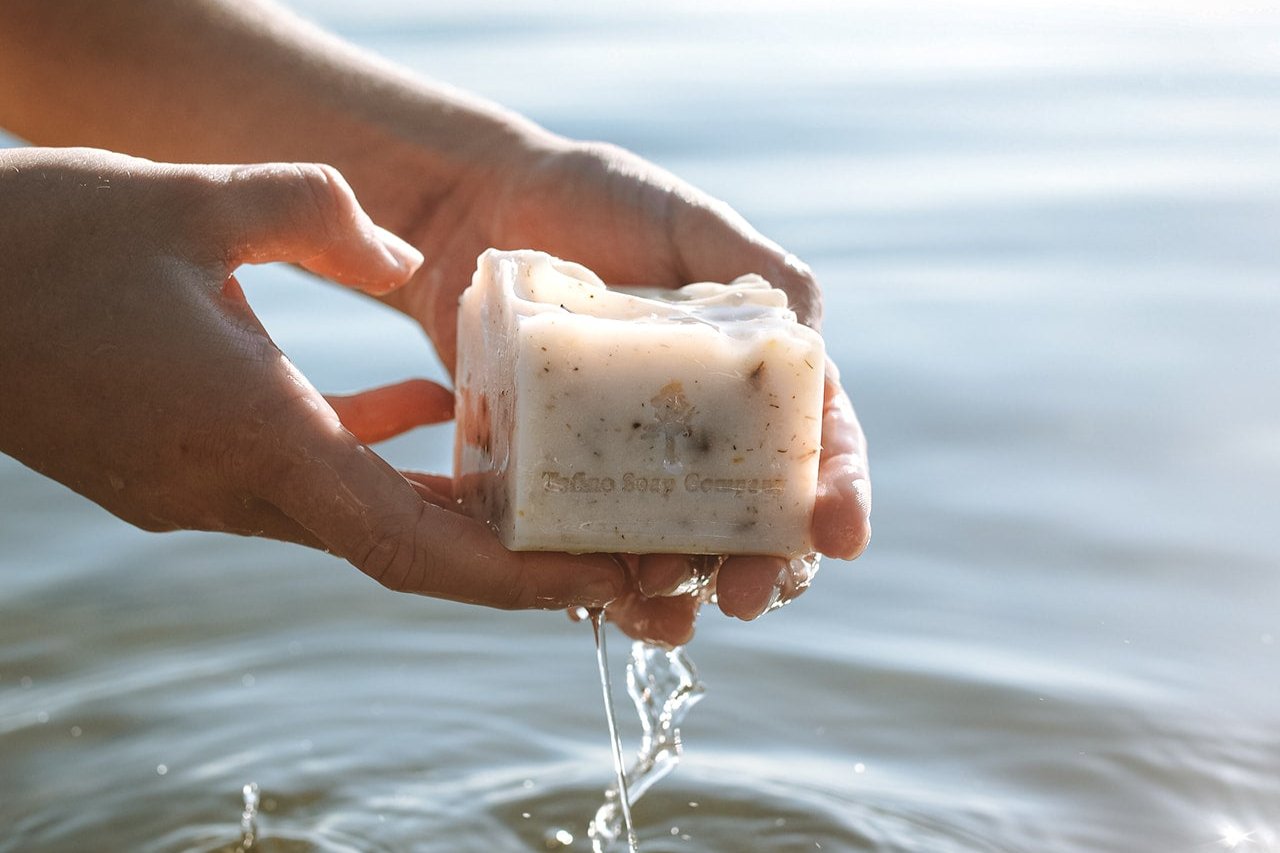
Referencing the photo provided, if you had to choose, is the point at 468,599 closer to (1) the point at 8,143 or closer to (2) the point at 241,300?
(2) the point at 241,300

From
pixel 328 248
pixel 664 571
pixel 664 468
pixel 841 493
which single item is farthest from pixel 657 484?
pixel 328 248

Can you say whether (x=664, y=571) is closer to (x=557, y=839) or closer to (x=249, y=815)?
(x=557, y=839)

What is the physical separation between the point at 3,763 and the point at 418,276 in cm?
115

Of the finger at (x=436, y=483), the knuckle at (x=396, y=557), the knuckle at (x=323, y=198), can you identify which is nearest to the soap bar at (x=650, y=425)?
the knuckle at (x=396, y=557)

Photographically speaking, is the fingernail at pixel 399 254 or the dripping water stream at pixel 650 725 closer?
the fingernail at pixel 399 254

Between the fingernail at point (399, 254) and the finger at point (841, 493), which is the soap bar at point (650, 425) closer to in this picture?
the finger at point (841, 493)

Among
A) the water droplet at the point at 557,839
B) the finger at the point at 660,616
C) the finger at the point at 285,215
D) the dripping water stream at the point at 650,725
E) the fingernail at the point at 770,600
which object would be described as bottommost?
the water droplet at the point at 557,839

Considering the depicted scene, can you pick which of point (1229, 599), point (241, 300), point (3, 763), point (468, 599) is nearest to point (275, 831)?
point (3, 763)

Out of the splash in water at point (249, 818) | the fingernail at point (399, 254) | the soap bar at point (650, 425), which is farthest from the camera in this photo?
the splash in water at point (249, 818)

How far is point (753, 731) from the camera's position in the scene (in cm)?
276

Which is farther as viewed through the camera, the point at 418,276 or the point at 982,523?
the point at 982,523

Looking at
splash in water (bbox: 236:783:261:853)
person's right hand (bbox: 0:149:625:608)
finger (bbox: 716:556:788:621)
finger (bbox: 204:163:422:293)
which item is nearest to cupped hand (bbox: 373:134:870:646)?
finger (bbox: 716:556:788:621)

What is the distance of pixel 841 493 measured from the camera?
6.49ft

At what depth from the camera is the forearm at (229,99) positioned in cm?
281
